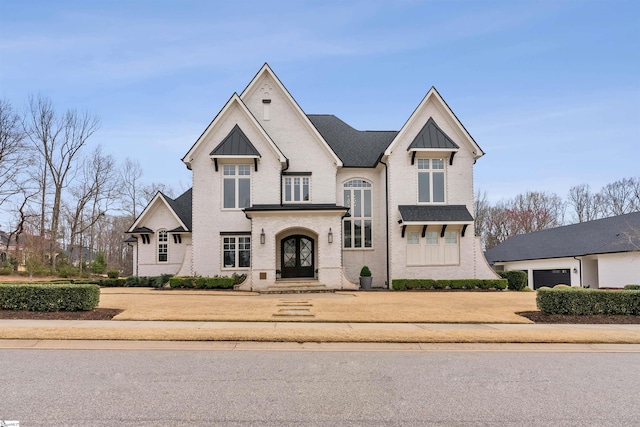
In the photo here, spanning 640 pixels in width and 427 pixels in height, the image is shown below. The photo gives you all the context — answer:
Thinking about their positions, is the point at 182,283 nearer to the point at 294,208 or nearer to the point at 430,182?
the point at 294,208

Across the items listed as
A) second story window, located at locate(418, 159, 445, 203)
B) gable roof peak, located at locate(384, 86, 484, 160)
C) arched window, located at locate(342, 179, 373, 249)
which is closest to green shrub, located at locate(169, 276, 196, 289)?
arched window, located at locate(342, 179, 373, 249)

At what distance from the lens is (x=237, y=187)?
25641mm

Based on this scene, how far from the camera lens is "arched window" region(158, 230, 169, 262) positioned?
29031 mm

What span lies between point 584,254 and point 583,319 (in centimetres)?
2180

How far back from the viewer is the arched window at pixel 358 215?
89.1ft

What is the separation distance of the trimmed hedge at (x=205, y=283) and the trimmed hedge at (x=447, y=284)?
30.0 feet

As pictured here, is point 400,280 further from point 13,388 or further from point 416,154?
point 13,388

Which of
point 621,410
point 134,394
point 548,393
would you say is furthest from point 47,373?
point 621,410

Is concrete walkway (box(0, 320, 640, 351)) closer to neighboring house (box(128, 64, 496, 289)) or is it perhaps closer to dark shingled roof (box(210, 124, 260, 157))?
neighboring house (box(128, 64, 496, 289))

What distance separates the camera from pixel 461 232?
1006 inches

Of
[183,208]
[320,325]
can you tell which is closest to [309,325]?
[320,325]

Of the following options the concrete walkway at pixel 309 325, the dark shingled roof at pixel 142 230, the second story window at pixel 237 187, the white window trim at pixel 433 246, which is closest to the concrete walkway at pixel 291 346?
the concrete walkway at pixel 309 325

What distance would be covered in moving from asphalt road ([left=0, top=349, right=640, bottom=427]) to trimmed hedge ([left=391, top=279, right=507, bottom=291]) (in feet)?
50.7

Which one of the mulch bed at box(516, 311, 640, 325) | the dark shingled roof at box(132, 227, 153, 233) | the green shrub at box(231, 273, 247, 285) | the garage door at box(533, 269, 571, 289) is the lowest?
the garage door at box(533, 269, 571, 289)
